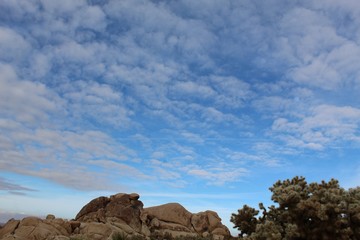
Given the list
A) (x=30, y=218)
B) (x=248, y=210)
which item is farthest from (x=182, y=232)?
(x=248, y=210)

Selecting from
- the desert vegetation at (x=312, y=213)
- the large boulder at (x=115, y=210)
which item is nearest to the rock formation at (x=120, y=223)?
the large boulder at (x=115, y=210)

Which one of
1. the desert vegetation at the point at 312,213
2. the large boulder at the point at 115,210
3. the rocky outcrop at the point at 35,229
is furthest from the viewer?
the large boulder at the point at 115,210

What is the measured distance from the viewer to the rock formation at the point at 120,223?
1329 inches

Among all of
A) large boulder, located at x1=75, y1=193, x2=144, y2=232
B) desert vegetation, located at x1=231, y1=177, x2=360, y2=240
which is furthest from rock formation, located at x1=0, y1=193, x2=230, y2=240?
desert vegetation, located at x1=231, y1=177, x2=360, y2=240

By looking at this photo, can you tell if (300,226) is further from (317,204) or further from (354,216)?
(354,216)

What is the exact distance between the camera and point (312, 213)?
13.4 meters

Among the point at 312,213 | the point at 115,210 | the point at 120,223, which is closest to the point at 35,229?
the point at 120,223

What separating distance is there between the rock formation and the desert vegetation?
881 inches

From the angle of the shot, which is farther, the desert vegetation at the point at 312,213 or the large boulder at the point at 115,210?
the large boulder at the point at 115,210

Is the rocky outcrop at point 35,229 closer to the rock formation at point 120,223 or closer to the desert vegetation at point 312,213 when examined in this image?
the rock formation at point 120,223

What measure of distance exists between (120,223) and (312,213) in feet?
101

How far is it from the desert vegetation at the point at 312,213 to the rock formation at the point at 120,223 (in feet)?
73.4

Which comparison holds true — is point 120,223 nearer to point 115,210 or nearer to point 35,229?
point 115,210

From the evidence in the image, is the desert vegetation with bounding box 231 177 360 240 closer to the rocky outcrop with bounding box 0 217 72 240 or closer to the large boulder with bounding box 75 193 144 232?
the rocky outcrop with bounding box 0 217 72 240
